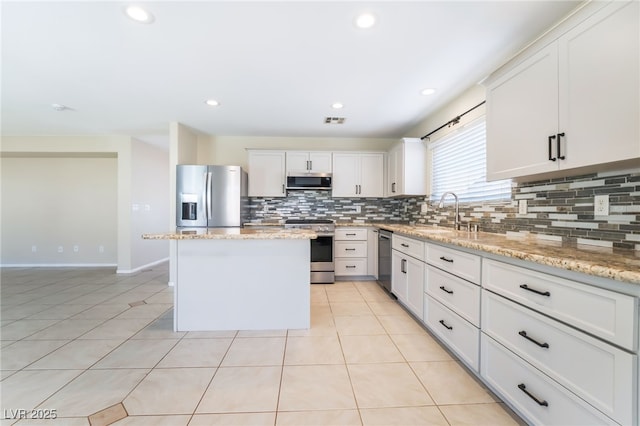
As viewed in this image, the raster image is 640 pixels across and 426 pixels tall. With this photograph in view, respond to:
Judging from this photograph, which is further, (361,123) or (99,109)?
(361,123)

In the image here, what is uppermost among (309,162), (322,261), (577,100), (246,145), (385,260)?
(246,145)

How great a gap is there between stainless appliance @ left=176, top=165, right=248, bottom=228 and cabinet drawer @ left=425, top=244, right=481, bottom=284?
2.76m

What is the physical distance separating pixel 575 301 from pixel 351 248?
2.99m

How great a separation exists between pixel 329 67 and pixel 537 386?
2.48 metres

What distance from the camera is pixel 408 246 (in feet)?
8.48

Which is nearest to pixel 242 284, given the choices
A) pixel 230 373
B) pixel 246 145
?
pixel 230 373

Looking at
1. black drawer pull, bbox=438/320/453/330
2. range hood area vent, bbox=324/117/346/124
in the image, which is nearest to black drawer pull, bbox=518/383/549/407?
black drawer pull, bbox=438/320/453/330

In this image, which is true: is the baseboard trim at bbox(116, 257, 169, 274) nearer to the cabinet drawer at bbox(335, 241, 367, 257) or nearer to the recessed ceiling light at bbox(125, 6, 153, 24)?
the cabinet drawer at bbox(335, 241, 367, 257)

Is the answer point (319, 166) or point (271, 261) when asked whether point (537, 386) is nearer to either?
point (271, 261)

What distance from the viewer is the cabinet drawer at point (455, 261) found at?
5.20 ft

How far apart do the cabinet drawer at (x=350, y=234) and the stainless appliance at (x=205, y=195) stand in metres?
1.62

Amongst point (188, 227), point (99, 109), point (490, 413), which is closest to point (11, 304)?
point (188, 227)

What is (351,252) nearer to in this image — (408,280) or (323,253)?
(323,253)

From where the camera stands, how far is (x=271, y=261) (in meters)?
2.28
